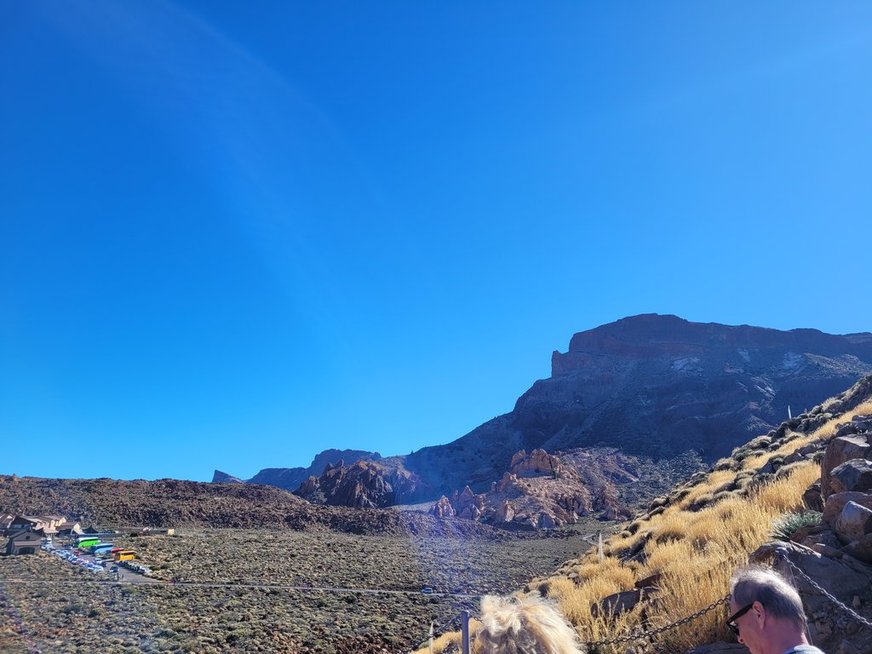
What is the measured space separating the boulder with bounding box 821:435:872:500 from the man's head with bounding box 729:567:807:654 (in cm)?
402

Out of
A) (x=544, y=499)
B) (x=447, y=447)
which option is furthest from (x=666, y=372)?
(x=544, y=499)

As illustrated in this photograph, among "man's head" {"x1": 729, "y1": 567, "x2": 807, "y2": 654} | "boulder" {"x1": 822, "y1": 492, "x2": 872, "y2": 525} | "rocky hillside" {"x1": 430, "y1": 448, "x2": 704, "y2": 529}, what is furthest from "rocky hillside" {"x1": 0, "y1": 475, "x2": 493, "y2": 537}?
"man's head" {"x1": 729, "y1": 567, "x2": 807, "y2": 654}

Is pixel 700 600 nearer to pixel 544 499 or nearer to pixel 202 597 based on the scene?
pixel 202 597

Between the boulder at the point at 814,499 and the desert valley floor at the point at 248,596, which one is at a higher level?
the boulder at the point at 814,499

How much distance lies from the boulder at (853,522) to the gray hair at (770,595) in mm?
2751

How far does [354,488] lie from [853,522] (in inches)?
2908

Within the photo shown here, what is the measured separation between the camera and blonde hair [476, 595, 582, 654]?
299 cm

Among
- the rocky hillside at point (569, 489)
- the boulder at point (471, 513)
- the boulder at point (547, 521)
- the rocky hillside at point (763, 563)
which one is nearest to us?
the rocky hillside at point (763, 563)

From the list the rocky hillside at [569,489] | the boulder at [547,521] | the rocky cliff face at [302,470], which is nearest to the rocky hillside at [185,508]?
the boulder at [547,521]

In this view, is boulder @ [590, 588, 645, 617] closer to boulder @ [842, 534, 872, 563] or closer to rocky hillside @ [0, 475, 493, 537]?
boulder @ [842, 534, 872, 563]

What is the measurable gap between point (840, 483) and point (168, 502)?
5509 centimetres

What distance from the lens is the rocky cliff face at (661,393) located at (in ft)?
307

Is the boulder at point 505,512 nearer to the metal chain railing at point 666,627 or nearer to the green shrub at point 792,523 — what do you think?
the green shrub at point 792,523

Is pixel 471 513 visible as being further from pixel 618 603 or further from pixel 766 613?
pixel 766 613
